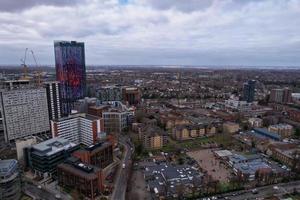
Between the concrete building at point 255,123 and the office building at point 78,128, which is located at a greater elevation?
the office building at point 78,128

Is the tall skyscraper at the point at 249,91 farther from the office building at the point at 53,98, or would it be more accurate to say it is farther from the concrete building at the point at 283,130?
the office building at the point at 53,98

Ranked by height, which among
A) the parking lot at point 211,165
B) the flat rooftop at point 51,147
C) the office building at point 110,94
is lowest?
the parking lot at point 211,165

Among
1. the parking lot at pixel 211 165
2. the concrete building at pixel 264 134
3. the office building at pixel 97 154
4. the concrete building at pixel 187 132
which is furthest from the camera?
the concrete building at pixel 187 132

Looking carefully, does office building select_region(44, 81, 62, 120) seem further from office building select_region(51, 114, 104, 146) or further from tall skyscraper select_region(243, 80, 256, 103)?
tall skyscraper select_region(243, 80, 256, 103)

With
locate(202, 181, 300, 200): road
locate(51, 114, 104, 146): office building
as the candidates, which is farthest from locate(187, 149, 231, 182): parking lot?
locate(51, 114, 104, 146): office building

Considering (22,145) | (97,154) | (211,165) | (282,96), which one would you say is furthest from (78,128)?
(282,96)

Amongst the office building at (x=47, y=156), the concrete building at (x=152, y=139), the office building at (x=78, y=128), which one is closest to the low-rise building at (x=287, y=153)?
the concrete building at (x=152, y=139)
